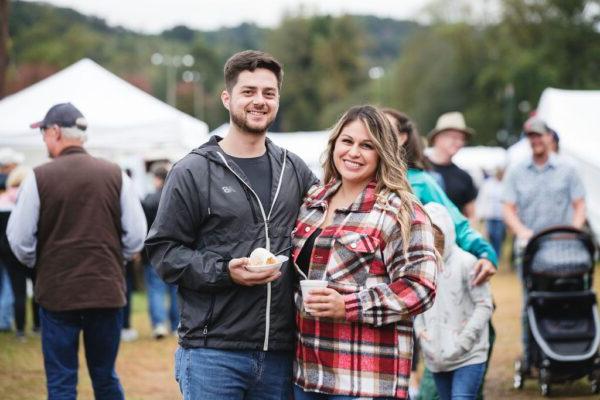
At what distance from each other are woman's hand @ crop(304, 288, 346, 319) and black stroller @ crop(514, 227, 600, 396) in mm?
4408

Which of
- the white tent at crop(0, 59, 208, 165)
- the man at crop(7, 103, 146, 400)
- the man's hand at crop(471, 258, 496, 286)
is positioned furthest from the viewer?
the white tent at crop(0, 59, 208, 165)

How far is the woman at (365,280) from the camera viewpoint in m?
A: 3.47

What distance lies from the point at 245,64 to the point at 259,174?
1.62 ft

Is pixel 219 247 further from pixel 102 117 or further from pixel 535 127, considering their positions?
pixel 102 117

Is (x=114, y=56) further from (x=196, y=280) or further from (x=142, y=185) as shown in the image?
(x=196, y=280)

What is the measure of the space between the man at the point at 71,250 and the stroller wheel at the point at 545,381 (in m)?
3.74

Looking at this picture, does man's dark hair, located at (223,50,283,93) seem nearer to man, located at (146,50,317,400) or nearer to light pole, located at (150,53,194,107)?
man, located at (146,50,317,400)

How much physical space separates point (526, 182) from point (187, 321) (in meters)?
5.57

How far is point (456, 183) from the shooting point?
816 centimetres

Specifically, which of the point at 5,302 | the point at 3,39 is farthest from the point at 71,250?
the point at 3,39

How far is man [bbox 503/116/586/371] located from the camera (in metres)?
8.35

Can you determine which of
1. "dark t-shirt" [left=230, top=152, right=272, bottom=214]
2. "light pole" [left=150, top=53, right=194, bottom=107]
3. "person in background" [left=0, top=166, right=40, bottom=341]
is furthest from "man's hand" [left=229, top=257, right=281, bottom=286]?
"light pole" [left=150, top=53, right=194, bottom=107]

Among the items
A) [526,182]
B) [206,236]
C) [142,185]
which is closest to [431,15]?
[142,185]

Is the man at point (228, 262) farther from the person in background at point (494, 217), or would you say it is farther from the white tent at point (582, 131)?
the person in background at point (494, 217)
